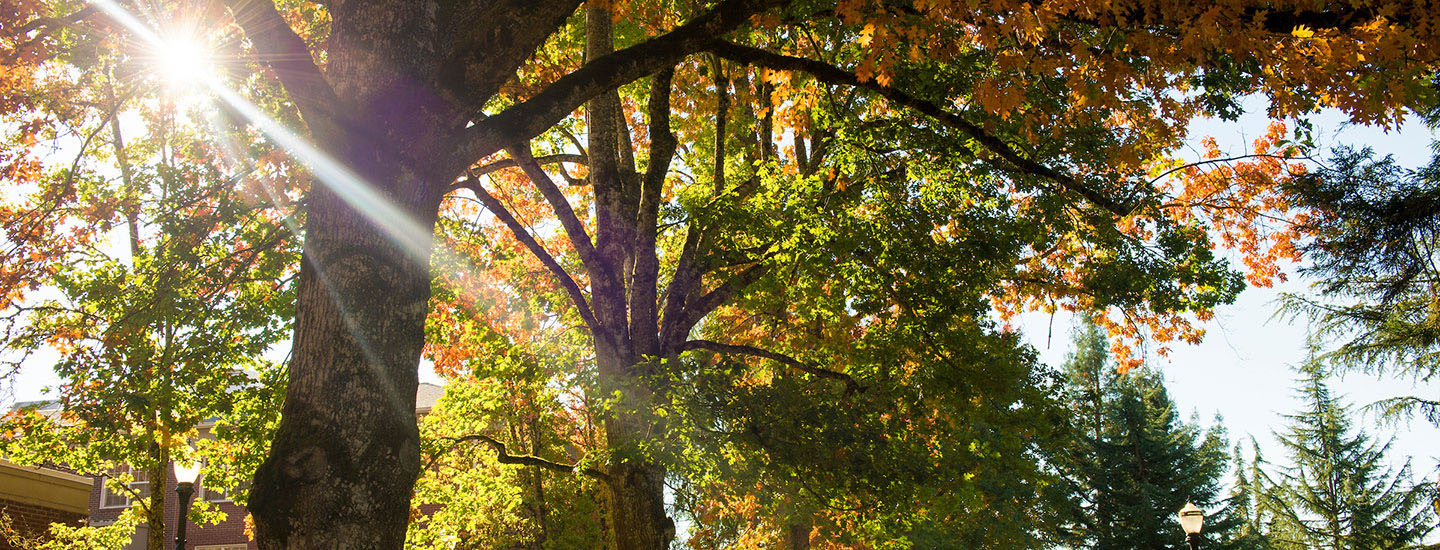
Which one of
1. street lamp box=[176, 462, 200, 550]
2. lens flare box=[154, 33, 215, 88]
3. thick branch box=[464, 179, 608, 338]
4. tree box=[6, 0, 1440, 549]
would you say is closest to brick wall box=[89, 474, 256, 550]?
street lamp box=[176, 462, 200, 550]

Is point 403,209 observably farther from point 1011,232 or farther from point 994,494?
point 994,494

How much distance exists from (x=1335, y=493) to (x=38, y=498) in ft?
131

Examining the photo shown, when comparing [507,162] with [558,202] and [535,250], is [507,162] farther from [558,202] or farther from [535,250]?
[535,250]

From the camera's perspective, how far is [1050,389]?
12211mm

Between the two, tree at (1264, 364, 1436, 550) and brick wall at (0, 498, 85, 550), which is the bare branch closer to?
brick wall at (0, 498, 85, 550)

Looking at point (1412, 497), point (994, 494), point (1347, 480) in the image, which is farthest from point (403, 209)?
point (1347, 480)

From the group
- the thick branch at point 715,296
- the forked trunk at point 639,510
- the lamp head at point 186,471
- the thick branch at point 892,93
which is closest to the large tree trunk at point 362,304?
the thick branch at point 892,93

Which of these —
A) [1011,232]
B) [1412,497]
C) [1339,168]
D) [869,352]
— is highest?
[1339,168]

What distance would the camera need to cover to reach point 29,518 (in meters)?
15.7

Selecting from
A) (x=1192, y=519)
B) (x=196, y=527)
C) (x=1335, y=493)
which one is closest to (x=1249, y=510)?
(x=1335, y=493)

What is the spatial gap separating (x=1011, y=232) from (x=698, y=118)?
6.52 m

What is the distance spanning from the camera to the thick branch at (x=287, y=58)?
5004 mm

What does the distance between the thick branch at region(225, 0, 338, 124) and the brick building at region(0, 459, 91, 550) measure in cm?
1399

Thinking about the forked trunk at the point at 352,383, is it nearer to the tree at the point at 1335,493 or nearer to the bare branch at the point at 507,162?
the bare branch at the point at 507,162
